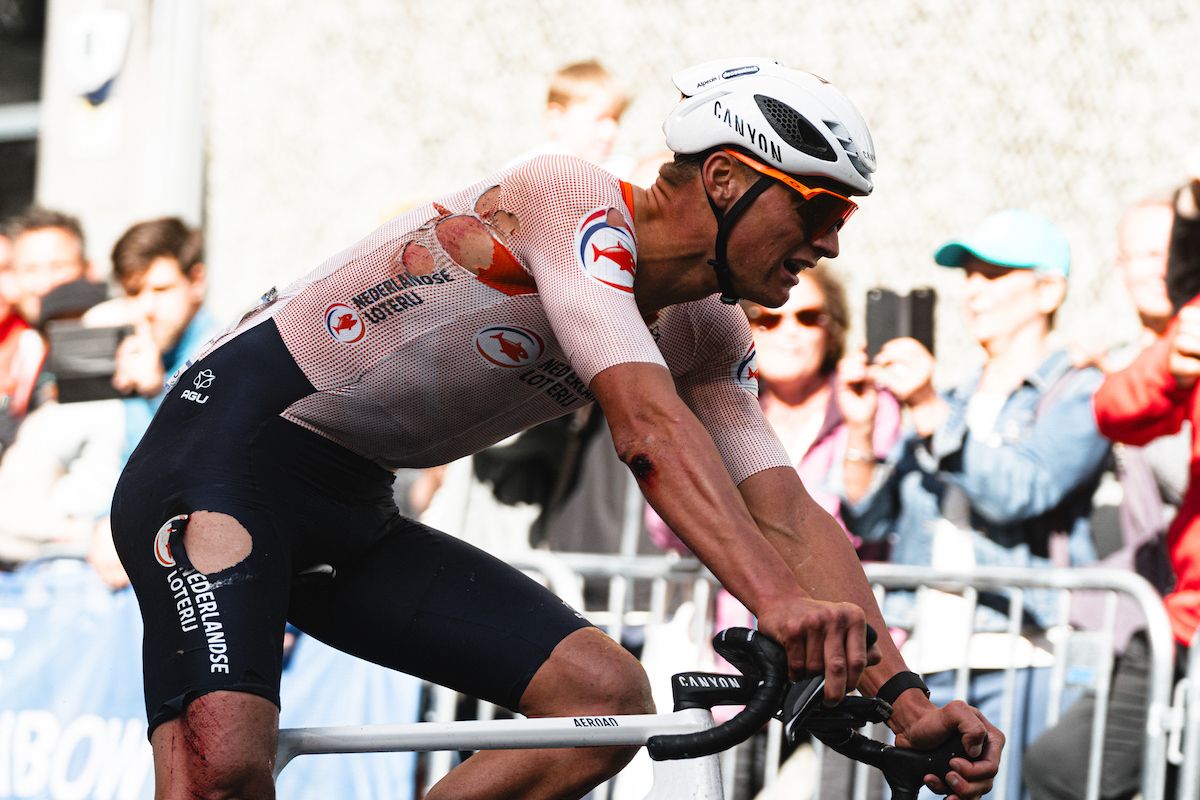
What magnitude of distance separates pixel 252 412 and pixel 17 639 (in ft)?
12.6

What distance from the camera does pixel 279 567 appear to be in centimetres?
332

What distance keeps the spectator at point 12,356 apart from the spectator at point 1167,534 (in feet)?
15.5

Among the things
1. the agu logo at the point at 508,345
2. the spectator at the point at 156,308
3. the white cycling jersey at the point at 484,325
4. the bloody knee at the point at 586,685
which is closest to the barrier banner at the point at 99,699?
the spectator at the point at 156,308

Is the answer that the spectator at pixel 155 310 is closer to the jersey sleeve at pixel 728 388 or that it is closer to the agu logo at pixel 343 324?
the agu logo at pixel 343 324

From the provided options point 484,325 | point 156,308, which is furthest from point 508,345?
point 156,308

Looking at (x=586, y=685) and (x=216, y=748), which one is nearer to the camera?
(x=216, y=748)

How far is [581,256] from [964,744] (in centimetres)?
112

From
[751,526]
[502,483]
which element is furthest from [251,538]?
[502,483]

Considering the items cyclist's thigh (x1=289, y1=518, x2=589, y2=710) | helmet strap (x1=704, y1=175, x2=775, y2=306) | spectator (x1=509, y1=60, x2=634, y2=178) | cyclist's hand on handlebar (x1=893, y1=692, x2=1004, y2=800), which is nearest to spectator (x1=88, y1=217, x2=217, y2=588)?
spectator (x1=509, y1=60, x2=634, y2=178)

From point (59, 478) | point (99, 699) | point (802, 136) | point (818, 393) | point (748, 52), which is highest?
point (748, 52)

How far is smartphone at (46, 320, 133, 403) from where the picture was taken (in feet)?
23.0

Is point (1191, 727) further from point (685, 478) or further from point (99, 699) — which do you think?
point (99, 699)

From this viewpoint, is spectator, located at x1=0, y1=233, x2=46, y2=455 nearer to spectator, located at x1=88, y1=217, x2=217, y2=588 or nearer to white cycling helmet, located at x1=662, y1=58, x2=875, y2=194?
spectator, located at x1=88, y1=217, x2=217, y2=588

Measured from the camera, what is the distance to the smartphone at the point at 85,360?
23.0ft
